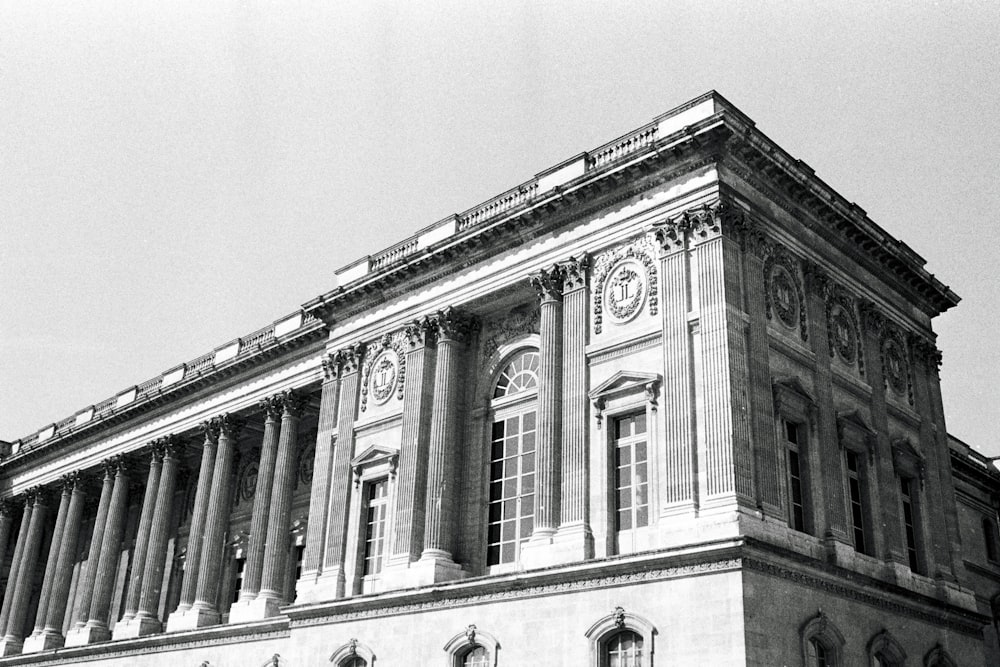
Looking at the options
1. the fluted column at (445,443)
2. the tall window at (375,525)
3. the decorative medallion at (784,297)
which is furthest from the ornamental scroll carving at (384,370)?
the decorative medallion at (784,297)

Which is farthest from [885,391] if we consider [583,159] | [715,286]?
[583,159]

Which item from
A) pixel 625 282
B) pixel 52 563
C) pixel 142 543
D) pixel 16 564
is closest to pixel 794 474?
pixel 625 282

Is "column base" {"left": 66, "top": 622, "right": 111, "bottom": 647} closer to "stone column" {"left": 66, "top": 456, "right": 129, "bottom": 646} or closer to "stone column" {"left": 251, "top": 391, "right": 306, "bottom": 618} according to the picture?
"stone column" {"left": 66, "top": 456, "right": 129, "bottom": 646}

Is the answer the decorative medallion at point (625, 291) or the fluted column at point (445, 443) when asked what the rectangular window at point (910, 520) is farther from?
the fluted column at point (445, 443)

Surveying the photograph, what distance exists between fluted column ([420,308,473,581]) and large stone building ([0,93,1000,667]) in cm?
9

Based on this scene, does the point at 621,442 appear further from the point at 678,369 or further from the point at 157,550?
the point at 157,550

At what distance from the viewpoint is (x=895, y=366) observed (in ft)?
102

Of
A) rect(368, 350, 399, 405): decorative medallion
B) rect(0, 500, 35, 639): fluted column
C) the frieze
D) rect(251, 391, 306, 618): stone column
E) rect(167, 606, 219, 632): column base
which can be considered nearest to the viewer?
the frieze

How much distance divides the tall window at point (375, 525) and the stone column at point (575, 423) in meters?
7.67

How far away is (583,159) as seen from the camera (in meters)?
28.7

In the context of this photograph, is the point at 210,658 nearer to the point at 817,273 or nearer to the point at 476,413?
the point at 476,413

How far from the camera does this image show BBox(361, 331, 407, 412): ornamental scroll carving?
3241cm

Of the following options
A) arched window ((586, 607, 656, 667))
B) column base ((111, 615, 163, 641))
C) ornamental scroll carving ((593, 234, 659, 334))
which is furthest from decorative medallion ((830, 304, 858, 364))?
column base ((111, 615, 163, 641))

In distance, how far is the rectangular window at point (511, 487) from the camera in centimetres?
2762
